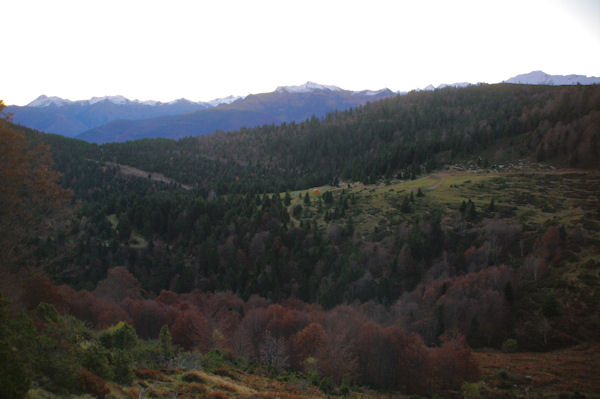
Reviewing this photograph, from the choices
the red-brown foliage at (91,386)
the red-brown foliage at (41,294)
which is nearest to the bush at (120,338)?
the red-brown foliage at (91,386)

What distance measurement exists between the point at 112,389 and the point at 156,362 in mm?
16044

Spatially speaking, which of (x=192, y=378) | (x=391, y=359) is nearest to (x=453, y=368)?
(x=391, y=359)

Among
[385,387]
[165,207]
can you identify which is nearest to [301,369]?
[385,387]

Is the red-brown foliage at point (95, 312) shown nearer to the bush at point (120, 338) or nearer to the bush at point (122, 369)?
the bush at point (120, 338)

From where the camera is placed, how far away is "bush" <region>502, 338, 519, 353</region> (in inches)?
2199

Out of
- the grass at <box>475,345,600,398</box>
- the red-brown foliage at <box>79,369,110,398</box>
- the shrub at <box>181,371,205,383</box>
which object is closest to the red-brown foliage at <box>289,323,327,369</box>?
the grass at <box>475,345,600,398</box>

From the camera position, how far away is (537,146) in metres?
141

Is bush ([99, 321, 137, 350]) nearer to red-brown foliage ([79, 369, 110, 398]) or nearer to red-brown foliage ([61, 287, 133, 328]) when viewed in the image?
red-brown foliage ([79, 369, 110, 398])

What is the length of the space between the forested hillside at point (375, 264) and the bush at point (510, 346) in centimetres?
28

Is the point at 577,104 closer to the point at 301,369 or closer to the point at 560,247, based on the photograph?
the point at 560,247

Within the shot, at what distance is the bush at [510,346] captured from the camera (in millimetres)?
55844

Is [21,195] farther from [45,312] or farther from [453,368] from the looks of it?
[453,368]

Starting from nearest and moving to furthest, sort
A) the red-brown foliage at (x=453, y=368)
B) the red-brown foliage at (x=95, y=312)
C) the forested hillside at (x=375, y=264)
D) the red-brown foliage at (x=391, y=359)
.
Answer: the red-brown foliage at (x=453, y=368)
the red-brown foliage at (x=391, y=359)
the forested hillside at (x=375, y=264)
the red-brown foliage at (x=95, y=312)

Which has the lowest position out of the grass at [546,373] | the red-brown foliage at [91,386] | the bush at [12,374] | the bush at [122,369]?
the grass at [546,373]
